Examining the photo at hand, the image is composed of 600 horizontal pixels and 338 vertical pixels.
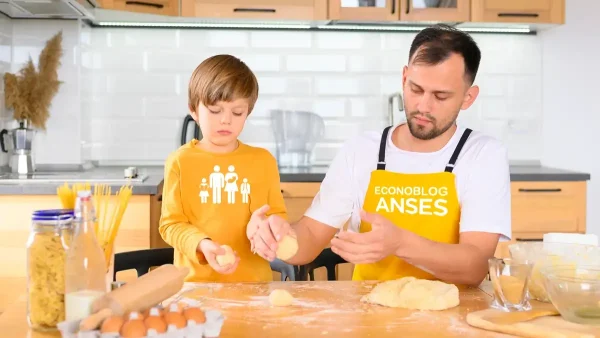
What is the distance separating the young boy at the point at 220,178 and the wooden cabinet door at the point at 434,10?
1.88 metres

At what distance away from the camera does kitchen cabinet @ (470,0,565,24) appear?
378 cm

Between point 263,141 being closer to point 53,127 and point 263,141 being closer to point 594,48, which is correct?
point 53,127

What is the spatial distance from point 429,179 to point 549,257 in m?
0.49

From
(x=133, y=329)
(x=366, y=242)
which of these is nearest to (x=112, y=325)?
(x=133, y=329)

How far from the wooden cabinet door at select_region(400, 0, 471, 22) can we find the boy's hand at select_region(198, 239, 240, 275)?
7.61 feet

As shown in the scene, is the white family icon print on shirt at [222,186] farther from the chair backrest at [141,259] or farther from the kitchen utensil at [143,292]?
the kitchen utensil at [143,292]

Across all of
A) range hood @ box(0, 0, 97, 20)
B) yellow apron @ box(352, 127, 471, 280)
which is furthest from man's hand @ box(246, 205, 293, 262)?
range hood @ box(0, 0, 97, 20)

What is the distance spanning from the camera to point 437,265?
5.87 ft

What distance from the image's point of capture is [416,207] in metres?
1.97

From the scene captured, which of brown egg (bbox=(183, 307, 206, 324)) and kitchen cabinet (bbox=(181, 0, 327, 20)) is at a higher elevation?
kitchen cabinet (bbox=(181, 0, 327, 20))

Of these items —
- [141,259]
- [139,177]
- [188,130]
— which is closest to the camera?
[141,259]

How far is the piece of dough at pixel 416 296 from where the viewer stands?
148cm

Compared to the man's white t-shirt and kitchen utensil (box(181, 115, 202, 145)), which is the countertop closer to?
kitchen utensil (box(181, 115, 202, 145))

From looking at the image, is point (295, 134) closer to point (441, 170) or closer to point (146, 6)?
point (146, 6)
